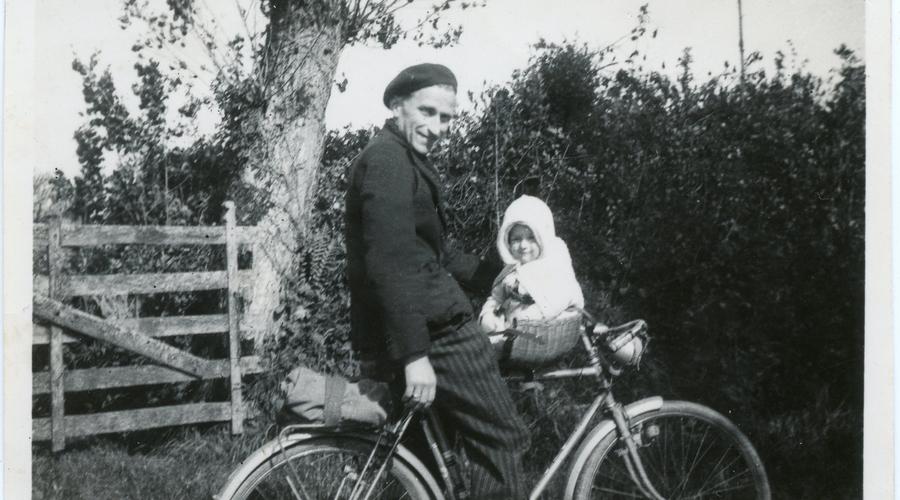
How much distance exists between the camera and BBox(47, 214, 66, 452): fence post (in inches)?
116

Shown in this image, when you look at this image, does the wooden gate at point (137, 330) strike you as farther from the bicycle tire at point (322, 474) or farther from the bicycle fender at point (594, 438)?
the bicycle fender at point (594, 438)

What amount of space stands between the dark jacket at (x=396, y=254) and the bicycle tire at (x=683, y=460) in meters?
0.82

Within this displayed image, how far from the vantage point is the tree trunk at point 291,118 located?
120 inches

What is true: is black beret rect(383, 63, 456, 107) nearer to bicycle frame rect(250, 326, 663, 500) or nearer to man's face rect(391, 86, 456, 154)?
man's face rect(391, 86, 456, 154)

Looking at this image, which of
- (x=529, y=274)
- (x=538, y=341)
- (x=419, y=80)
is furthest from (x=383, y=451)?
(x=419, y=80)

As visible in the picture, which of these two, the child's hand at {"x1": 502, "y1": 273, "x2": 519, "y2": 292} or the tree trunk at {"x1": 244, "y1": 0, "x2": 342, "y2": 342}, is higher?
the tree trunk at {"x1": 244, "y1": 0, "x2": 342, "y2": 342}

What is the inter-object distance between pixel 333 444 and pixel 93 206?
1.61 m

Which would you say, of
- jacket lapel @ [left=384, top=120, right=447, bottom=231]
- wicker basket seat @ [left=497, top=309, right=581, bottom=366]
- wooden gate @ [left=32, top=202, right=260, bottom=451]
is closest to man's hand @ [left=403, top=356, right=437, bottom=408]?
wicker basket seat @ [left=497, top=309, right=581, bottom=366]

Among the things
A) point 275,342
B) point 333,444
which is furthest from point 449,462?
point 275,342

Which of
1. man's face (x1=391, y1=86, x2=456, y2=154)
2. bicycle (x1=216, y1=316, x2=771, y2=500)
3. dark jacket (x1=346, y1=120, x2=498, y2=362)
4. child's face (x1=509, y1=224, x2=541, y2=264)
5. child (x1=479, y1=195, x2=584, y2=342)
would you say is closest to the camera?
dark jacket (x1=346, y1=120, x2=498, y2=362)

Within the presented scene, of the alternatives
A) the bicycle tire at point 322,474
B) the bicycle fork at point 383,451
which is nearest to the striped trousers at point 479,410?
the bicycle fork at point 383,451

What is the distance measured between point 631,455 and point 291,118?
6.52ft

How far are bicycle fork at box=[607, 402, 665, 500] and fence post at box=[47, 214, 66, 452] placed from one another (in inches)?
89.5

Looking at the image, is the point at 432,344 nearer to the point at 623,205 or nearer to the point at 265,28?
the point at 623,205
